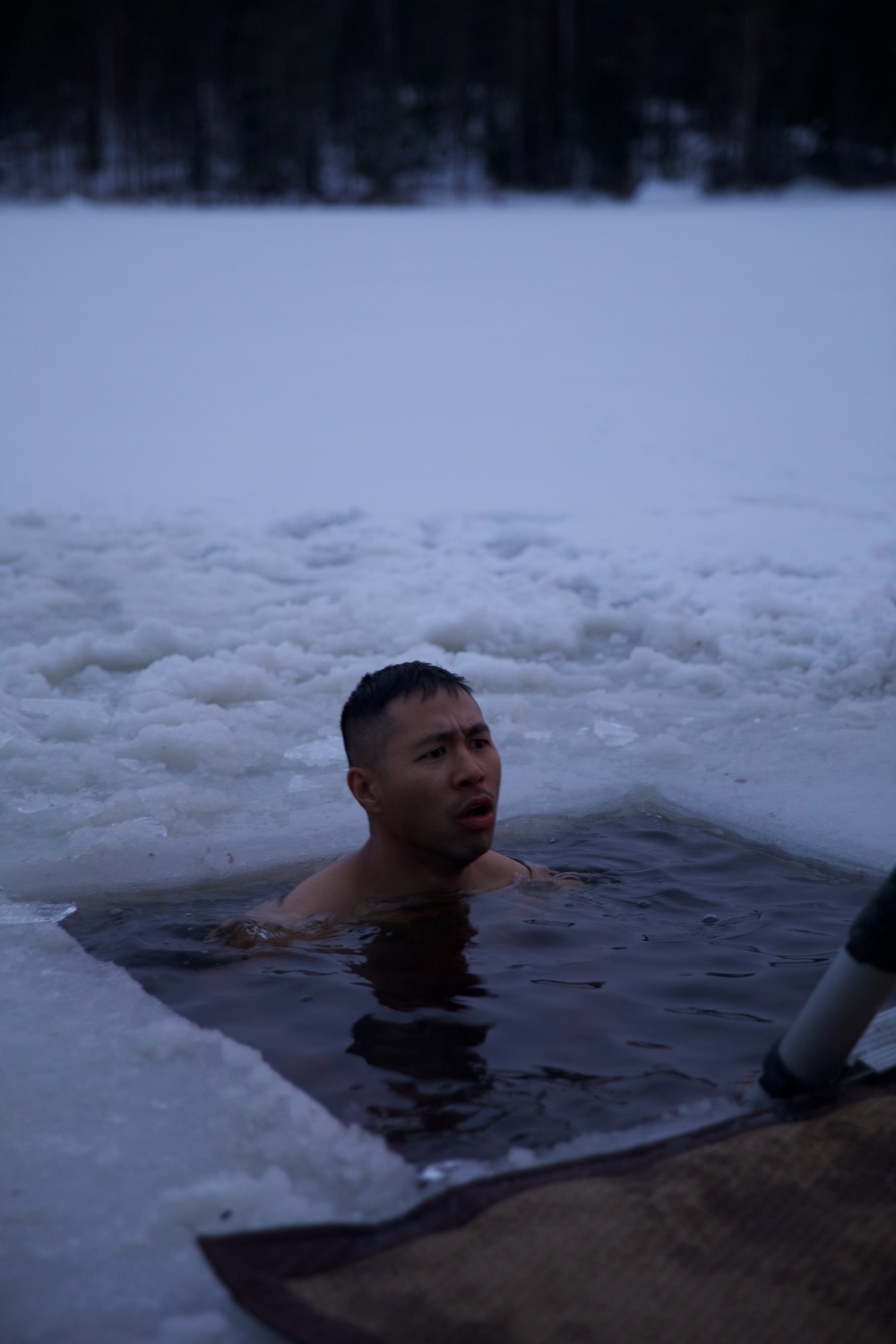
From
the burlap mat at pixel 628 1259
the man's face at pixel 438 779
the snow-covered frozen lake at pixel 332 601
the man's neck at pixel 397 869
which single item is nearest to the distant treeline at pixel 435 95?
the snow-covered frozen lake at pixel 332 601

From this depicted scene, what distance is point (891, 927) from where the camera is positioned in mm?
1381

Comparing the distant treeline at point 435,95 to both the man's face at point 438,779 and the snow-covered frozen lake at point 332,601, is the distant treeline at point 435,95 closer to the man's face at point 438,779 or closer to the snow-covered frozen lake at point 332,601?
the snow-covered frozen lake at point 332,601

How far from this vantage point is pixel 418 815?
268 cm

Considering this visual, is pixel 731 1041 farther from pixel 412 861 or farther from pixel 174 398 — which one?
pixel 174 398

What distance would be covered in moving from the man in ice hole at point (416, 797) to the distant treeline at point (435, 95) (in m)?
20.2

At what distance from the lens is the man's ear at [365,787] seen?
2768 millimetres

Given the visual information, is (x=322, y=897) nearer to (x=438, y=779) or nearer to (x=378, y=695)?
(x=438, y=779)

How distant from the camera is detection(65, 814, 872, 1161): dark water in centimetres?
188

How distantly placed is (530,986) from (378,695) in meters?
0.81

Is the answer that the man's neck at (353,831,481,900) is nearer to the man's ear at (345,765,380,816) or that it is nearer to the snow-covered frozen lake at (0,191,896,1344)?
the man's ear at (345,765,380,816)

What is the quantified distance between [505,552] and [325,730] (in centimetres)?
238

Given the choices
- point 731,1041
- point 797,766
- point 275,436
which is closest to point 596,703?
point 797,766

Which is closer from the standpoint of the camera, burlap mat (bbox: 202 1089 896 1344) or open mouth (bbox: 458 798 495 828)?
burlap mat (bbox: 202 1089 896 1344)

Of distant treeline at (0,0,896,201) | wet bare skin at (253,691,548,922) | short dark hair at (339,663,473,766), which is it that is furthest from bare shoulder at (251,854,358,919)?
distant treeline at (0,0,896,201)
